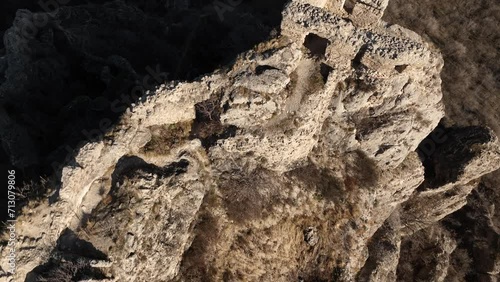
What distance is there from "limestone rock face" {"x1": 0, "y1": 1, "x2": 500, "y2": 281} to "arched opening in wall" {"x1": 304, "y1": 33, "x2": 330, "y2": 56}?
53 millimetres

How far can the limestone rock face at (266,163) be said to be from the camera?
17219 mm

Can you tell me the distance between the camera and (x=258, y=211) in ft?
66.5

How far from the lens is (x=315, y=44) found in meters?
19.5

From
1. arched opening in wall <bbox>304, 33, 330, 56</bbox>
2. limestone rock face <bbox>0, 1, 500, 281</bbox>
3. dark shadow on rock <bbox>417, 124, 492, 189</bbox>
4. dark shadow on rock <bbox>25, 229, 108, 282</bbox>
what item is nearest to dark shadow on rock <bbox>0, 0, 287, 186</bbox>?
arched opening in wall <bbox>304, 33, 330, 56</bbox>

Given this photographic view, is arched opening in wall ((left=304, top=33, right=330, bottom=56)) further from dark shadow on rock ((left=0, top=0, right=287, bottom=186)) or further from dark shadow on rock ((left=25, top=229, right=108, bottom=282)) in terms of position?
dark shadow on rock ((left=25, top=229, right=108, bottom=282))

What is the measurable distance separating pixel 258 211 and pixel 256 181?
1.63 meters

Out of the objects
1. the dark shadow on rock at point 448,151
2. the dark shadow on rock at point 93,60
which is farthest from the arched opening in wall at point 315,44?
the dark shadow on rock at point 448,151

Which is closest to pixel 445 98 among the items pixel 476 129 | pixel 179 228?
pixel 476 129

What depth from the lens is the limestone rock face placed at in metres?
17.2

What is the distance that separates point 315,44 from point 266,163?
22.6ft

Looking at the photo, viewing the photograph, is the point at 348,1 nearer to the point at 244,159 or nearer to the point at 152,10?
the point at 244,159

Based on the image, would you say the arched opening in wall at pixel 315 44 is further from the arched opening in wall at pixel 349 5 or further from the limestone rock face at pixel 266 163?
the arched opening in wall at pixel 349 5

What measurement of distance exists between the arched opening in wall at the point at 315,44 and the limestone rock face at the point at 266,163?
0.05m

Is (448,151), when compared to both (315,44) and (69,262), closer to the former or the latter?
(315,44)
